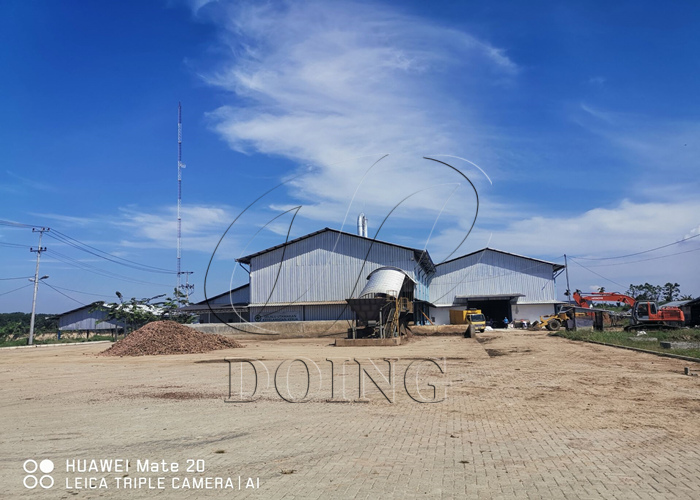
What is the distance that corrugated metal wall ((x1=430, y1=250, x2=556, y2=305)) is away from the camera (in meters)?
62.0

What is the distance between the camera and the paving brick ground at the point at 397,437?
6.34 meters

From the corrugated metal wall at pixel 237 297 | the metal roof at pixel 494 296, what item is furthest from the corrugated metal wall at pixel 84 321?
the metal roof at pixel 494 296

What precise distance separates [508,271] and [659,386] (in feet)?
164

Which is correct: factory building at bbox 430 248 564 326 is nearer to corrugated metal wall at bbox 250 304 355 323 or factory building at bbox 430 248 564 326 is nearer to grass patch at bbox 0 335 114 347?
corrugated metal wall at bbox 250 304 355 323

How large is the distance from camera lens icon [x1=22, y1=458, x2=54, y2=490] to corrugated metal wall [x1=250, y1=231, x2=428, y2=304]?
44.8 metres

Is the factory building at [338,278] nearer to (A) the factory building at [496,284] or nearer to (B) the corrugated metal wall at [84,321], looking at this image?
(A) the factory building at [496,284]

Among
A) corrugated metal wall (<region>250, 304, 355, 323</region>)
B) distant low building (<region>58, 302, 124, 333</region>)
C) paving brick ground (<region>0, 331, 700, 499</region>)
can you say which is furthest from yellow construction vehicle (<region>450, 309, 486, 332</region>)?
distant low building (<region>58, 302, 124, 333</region>)

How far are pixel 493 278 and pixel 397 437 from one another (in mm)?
56599

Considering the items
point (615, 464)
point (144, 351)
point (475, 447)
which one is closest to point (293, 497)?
point (475, 447)

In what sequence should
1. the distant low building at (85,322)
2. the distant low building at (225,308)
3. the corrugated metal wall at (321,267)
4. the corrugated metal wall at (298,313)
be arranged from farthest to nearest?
the distant low building at (85,322), the distant low building at (225,308), the corrugated metal wall at (321,267), the corrugated metal wall at (298,313)

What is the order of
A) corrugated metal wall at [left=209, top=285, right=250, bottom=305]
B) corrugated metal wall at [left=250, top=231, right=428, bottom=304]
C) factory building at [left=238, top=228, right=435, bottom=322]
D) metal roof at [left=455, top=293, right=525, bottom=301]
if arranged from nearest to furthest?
1. factory building at [left=238, top=228, right=435, bottom=322]
2. corrugated metal wall at [left=250, top=231, right=428, bottom=304]
3. metal roof at [left=455, top=293, right=525, bottom=301]
4. corrugated metal wall at [left=209, top=285, right=250, bottom=305]

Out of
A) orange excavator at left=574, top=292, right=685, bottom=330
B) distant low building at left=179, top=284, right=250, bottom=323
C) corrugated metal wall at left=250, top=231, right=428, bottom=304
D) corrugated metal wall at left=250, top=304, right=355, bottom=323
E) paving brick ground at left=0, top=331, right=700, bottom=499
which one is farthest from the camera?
distant low building at left=179, top=284, right=250, bottom=323

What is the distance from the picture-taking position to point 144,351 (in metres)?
32.3

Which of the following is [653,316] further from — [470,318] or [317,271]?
[317,271]
